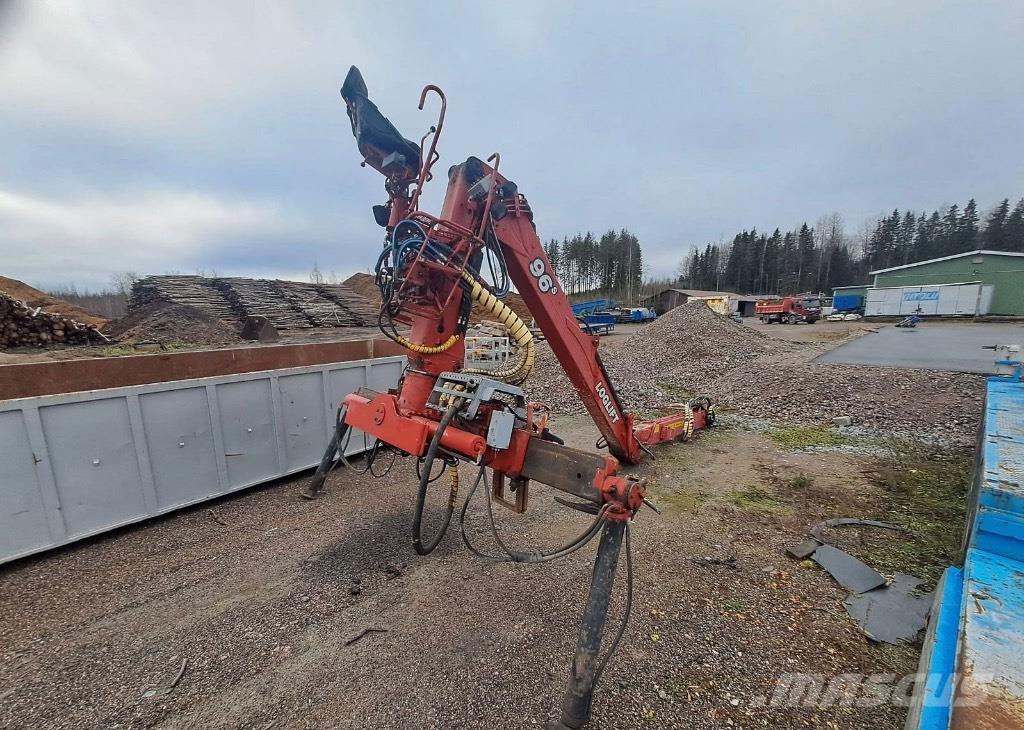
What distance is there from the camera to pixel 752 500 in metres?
4.57

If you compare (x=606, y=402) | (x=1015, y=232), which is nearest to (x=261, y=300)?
(x=606, y=402)

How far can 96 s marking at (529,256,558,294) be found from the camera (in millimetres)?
3322

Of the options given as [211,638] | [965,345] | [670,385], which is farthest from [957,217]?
[211,638]

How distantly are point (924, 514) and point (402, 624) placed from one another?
16.6 feet

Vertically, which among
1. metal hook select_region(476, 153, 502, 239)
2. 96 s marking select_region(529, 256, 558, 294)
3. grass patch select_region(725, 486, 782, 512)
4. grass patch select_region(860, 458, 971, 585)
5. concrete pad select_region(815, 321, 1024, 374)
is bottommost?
grass patch select_region(725, 486, 782, 512)

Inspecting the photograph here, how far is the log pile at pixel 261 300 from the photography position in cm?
1288

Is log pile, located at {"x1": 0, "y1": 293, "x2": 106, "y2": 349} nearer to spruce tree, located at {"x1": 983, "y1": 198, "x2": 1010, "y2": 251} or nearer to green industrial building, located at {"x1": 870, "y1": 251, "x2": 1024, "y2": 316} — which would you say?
green industrial building, located at {"x1": 870, "y1": 251, "x2": 1024, "y2": 316}

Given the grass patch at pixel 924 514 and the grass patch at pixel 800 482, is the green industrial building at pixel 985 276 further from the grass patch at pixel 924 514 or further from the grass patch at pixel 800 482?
the grass patch at pixel 800 482

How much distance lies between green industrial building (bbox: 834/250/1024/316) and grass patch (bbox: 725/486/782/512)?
3553cm

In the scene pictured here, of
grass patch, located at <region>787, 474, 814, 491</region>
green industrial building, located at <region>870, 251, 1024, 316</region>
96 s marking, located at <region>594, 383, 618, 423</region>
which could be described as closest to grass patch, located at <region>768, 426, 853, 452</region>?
grass patch, located at <region>787, 474, 814, 491</region>

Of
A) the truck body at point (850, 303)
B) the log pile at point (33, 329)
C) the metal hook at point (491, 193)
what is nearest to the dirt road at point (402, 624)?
the metal hook at point (491, 193)

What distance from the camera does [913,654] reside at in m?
2.48

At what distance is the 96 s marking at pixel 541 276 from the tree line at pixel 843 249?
239 ft

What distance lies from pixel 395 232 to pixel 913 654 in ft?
13.6
